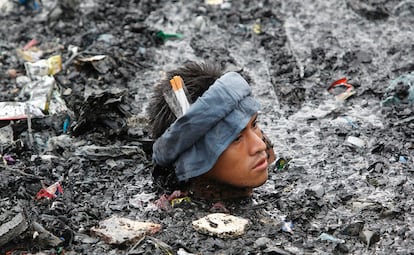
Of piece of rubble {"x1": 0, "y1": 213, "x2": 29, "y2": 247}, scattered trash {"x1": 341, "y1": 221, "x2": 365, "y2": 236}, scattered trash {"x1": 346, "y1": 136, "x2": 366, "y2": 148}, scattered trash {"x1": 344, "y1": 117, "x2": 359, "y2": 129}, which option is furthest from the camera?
scattered trash {"x1": 344, "y1": 117, "x2": 359, "y2": 129}

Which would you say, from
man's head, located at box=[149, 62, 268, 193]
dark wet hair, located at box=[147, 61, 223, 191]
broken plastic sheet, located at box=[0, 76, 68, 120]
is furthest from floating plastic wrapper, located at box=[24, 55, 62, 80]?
man's head, located at box=[149, 62, 268, 193]

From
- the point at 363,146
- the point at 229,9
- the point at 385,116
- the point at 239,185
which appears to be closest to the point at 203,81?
the point at 239,185

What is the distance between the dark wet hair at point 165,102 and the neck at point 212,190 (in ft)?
0.35

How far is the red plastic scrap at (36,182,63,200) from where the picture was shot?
4.45 meters

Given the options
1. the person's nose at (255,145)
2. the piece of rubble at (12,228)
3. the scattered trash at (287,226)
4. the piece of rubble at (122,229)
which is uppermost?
the person's nose at (255,145)

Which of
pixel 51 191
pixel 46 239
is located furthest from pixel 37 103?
pixel 46 239

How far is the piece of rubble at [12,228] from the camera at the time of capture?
384 cm

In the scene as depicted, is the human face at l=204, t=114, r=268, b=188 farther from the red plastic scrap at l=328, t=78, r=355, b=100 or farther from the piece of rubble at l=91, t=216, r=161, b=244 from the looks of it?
the red plastic scrap at l=328, t=78, r=355, b=100

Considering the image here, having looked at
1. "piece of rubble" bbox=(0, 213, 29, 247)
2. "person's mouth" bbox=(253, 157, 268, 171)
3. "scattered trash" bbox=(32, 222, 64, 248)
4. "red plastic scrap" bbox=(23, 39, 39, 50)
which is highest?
"person's mouth" bbox=(253, 157, 268, 171)

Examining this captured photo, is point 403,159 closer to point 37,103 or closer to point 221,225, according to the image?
point 221,225

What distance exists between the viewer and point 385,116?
18.0ft

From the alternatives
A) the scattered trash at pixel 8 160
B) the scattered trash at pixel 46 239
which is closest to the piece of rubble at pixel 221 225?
the scattered trash at pixel 46 239

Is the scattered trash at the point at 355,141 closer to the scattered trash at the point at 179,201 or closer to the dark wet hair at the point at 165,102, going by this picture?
the dark wet hair at the point at 165,102

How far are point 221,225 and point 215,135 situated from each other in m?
0.48
